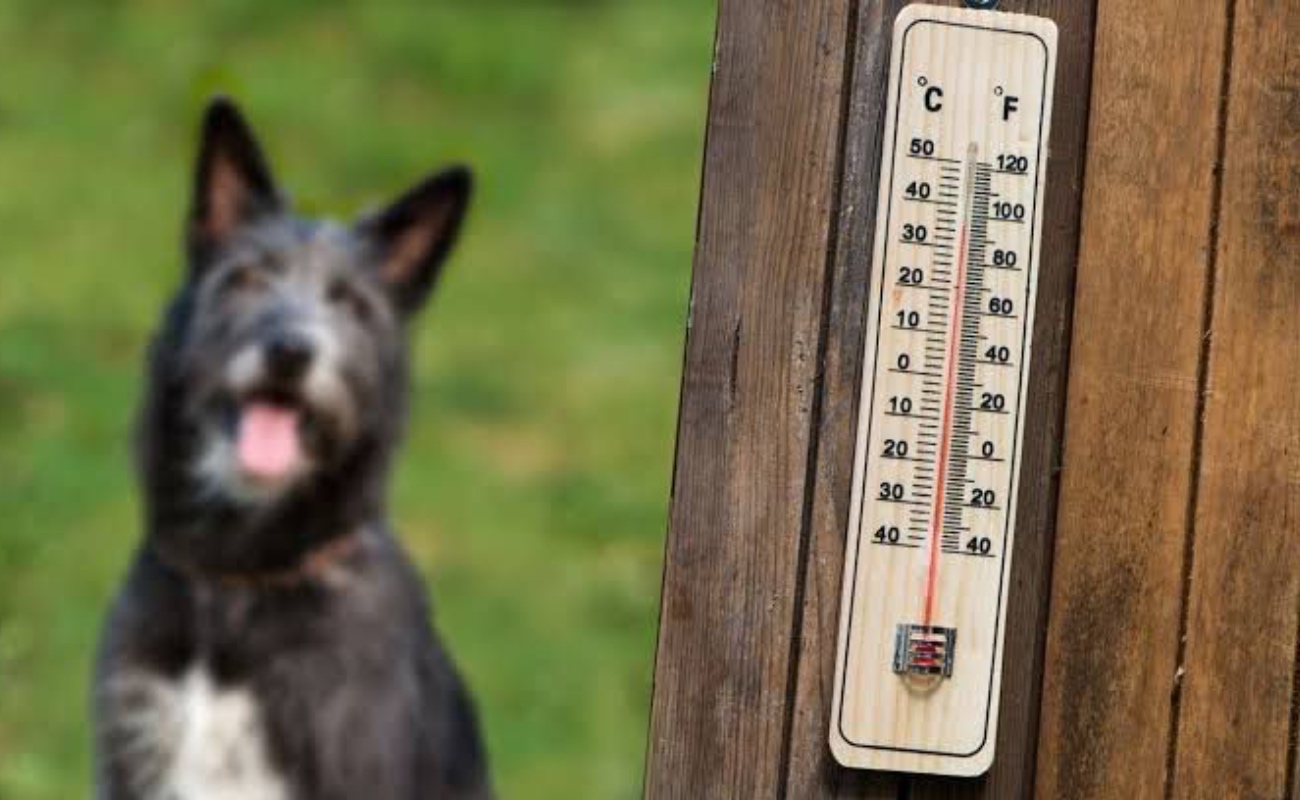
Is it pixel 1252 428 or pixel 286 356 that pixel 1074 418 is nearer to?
pixel 1252 428

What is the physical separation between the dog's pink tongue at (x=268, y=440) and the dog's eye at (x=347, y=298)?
0.18 m

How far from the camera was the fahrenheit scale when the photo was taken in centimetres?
273

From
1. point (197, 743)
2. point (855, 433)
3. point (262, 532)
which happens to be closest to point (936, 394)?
point (855, 433)

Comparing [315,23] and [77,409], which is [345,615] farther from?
[315,23]

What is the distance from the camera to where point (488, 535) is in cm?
605

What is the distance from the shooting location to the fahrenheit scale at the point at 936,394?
8.96ft

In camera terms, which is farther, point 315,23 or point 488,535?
point 315,23

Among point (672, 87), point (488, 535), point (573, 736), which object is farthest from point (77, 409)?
point (672, 87)

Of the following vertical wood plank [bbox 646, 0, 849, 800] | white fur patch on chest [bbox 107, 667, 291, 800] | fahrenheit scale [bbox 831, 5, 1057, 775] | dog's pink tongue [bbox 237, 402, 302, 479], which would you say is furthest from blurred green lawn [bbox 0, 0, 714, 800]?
fahrenheit scale [bbox 831, 5, 1057, 775]

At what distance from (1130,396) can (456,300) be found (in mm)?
4345

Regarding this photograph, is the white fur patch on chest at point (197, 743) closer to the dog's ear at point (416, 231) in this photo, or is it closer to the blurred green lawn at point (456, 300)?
the dog's ear at point (416, 231)

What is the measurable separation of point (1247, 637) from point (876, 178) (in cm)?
77

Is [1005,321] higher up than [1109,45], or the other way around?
[1109,45]


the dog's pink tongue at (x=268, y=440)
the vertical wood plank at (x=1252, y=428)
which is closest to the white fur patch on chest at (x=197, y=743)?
the dog's pink tongue at (x=268, y=440)
